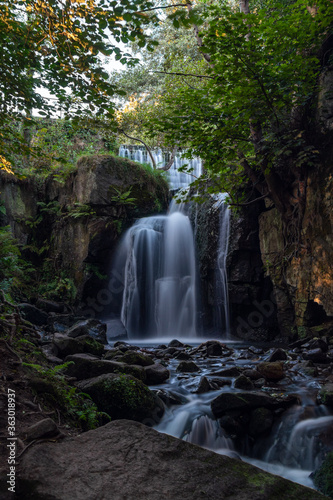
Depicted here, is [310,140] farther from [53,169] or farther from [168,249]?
[53,169]

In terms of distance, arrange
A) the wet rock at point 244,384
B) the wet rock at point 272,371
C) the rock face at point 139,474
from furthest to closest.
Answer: the wet rock at point 272,371, the wet rock at point 244,384, the rock face at point 139,474

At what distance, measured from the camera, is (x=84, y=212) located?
12719mm

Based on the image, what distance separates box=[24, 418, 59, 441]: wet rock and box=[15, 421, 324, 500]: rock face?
0.37 feet

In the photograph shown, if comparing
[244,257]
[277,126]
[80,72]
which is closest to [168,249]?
[244,257]

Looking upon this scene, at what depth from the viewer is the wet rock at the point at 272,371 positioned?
5.32 meters

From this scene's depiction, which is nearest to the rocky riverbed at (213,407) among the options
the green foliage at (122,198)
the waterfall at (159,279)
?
the waterfall at (159,279)

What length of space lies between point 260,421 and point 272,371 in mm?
1588

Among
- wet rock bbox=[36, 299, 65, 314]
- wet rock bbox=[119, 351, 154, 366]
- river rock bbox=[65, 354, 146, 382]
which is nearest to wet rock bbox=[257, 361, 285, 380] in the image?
wet rock bbox=[119, 351, 154, 366]

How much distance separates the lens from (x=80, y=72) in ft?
13.0

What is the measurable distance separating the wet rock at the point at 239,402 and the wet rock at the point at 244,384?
2.40 feet

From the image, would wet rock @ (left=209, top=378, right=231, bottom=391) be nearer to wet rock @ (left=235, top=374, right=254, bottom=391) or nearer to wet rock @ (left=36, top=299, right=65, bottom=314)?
wet rock @ (left=235, top=374, right=254, bottom=391)

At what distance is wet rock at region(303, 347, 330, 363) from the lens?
6305 millimetres

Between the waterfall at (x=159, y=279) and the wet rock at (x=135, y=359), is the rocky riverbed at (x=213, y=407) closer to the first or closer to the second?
the wet rock at (x=135, y=359)

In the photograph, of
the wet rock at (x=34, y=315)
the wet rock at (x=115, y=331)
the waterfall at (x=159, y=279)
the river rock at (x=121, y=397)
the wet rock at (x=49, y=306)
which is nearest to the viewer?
the river rock at (x=121, y=397)
